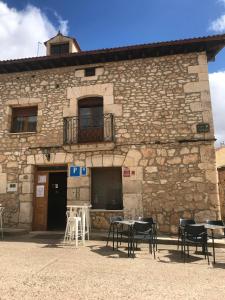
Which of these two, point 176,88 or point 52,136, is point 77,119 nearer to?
point 52,136

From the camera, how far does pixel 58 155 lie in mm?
7332

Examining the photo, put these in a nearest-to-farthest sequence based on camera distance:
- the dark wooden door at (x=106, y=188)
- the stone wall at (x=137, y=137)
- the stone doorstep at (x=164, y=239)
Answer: the stone doorstep at (x=164, y=239) < the stone wall at (x=137, y=137) < the dark wooden door at (x=106, y=188)

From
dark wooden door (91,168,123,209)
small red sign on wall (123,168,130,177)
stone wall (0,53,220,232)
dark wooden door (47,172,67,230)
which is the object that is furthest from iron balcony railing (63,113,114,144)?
dark wooden door (47,172,67,230)

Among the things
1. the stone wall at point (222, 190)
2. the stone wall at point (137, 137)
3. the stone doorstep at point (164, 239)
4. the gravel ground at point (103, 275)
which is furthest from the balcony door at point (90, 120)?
Answer: the stone wall at point (222, 190)

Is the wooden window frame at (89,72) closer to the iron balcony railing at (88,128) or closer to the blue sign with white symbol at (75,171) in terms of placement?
the iron balcony railing at (88,128)

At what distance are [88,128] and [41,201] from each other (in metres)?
2.58

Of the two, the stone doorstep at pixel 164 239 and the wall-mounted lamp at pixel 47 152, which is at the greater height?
the wall-mounted lamp at pixel 47 152

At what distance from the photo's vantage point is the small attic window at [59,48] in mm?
8773

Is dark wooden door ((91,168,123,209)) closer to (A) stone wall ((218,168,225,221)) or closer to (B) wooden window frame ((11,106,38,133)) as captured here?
(B) wooden window frame ((11,106,38,133))

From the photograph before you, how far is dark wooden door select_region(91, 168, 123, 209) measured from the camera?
23.2ft

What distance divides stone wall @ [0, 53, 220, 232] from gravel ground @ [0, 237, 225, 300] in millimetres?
1731

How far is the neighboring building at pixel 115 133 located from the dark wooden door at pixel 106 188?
3 centimetres

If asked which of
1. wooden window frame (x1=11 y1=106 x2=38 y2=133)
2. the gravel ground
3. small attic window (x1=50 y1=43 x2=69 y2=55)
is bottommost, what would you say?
the gravel ground

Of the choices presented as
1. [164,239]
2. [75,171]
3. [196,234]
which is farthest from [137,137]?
[196,234]
